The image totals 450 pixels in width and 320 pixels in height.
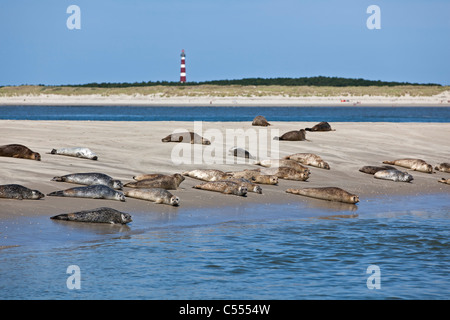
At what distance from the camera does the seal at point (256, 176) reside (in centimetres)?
1230

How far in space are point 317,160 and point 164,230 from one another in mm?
6518

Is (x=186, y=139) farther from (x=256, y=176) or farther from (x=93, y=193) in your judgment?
(x=93, y=193)

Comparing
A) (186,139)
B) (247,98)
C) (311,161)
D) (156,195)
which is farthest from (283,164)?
(247,98)

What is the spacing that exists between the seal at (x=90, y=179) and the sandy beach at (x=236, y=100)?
55.8m

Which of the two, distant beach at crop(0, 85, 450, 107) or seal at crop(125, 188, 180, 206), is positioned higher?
distant beach at crop(0, 85, 450, 107)

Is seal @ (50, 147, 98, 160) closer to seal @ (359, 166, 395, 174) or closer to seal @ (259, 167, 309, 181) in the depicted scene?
seal @ (259, 167, 309, 181)

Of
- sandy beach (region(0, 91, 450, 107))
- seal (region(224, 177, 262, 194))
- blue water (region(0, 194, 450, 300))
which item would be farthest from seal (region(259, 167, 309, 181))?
sandy beach (region(0, 91, 450, 107))

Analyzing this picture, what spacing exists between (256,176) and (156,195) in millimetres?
2736

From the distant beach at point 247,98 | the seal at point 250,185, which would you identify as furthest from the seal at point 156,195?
the distant beach at point 247,98

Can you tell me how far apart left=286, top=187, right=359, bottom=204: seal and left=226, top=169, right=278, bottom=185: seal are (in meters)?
0.60

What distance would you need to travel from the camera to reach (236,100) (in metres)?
71.1

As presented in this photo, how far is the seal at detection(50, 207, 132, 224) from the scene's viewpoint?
8664mm

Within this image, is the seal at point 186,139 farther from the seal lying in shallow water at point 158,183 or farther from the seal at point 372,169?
the seal lying in shallow water at point 158,183

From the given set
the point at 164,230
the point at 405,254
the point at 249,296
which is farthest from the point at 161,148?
the point at 249,296
